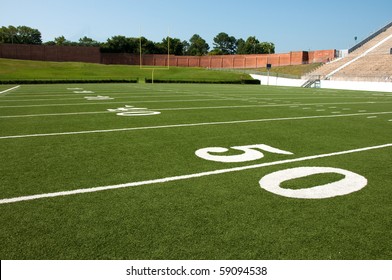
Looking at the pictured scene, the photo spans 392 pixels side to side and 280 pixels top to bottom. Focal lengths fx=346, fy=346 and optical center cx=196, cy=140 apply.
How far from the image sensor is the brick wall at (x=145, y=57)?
7006 centimetres

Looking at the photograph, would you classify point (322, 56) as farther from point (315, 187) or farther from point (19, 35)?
point (19, 35)

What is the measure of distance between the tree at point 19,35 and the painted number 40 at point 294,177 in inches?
5014

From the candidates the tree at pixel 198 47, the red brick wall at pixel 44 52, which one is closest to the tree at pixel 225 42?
the tree at pixel 198 47

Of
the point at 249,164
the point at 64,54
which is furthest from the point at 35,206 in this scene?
the point at 64,54

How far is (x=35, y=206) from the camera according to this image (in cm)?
314

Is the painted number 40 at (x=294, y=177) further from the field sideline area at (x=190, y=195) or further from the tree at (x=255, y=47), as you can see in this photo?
the tree at (x=255, y=47)

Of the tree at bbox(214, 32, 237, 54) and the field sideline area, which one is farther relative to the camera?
the tree at bbox(214, 32, 237, 54)

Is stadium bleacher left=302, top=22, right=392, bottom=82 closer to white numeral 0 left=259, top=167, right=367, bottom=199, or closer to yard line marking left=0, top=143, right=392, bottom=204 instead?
yard line marking left=0, top=143, right=392, bottom=204

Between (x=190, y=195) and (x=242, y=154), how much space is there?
1848 millimetres

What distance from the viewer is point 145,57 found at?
95.0 metres

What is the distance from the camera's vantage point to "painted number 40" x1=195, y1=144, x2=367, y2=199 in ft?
11.7

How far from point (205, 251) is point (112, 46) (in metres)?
111

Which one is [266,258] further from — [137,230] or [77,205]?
[77,205]

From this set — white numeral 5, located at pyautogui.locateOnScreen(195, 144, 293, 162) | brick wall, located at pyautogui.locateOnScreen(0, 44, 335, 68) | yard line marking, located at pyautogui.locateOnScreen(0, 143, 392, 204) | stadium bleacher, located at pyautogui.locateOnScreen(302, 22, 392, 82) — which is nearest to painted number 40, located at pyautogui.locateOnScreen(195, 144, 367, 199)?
white numeral 5, located at pyautogui.locateOnScreen(195, 144, 293, 162)
